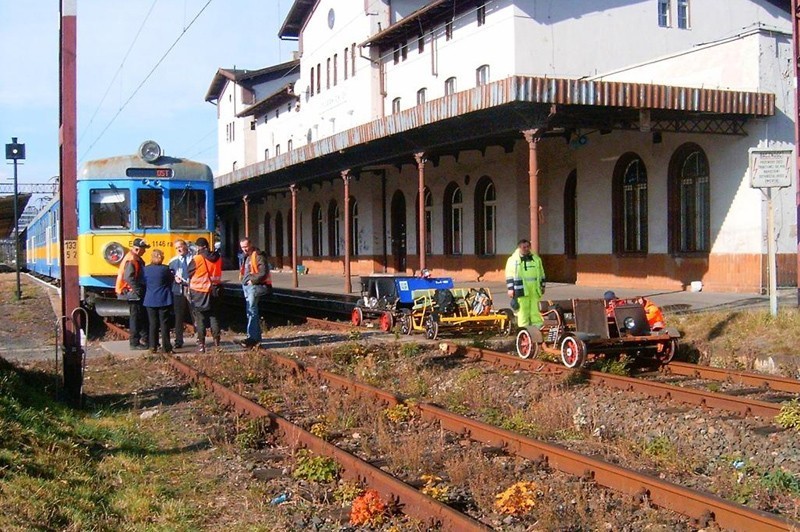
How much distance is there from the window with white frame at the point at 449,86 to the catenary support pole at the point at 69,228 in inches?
859

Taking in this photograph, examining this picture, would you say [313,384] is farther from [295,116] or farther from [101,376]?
[295,116]

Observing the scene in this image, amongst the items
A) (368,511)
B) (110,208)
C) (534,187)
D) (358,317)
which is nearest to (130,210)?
(110,208)

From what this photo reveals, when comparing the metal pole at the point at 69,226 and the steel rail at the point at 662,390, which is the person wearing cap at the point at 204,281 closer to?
the metal pole at the point at 69,226

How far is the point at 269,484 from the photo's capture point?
6.45 metres

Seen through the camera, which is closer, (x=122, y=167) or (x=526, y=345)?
(x=526, y=345)

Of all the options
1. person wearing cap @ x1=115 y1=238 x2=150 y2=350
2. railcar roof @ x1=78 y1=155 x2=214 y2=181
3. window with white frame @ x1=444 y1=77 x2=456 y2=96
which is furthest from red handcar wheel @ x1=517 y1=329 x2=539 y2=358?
window with white frame @ x1=444 y1=77 x2=456 y2=96

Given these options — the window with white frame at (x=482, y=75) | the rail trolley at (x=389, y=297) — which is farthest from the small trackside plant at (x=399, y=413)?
the window with white frame at (x=482, y=75)

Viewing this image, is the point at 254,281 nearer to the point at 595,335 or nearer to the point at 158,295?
the point at 158,295

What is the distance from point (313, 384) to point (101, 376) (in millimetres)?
3106

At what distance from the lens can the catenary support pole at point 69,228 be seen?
31.7ft

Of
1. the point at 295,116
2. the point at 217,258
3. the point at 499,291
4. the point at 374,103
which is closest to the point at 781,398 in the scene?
the point at 217,258

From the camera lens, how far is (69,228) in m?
9.73

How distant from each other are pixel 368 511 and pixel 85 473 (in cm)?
244

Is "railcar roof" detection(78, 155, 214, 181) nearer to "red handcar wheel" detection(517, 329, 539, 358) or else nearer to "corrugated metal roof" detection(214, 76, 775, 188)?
"corrugated metal roof" detection(214, 76, 775, 188)
